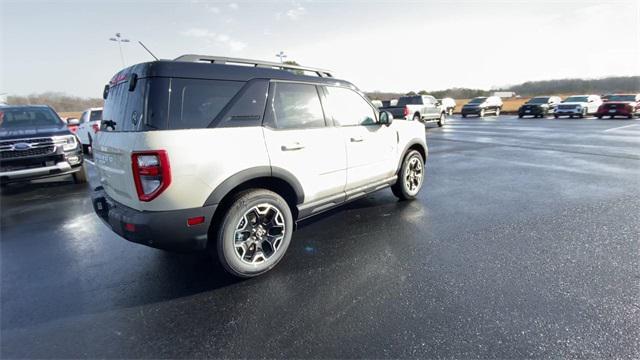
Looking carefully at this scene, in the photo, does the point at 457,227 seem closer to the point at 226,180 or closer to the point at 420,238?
the point at 420,238

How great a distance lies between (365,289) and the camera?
277 cm

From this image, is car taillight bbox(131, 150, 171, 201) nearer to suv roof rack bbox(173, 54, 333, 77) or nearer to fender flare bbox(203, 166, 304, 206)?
fender flare bbox(203, 166, 304, 206)

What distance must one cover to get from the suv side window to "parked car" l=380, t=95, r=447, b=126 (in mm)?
14205

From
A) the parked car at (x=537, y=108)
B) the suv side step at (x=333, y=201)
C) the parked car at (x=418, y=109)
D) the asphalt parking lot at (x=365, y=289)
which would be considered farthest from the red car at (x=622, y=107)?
the suv side step at (x=333, y=201)

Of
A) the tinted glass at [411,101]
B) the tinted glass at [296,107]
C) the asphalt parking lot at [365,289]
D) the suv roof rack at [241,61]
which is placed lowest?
the asphalt parking lot at [365,289]

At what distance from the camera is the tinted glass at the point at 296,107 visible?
317 cm

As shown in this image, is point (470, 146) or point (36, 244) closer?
point (36, 244)

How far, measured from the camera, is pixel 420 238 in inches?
148

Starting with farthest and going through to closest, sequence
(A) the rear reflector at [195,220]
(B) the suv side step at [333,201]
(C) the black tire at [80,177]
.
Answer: (C) the black tire at [80,177] → (B) the suv side step at [333,201] → (A) the rear reflector at [195,220]

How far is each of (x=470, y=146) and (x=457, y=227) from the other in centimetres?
888

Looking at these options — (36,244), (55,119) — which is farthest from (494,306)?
(55,119)

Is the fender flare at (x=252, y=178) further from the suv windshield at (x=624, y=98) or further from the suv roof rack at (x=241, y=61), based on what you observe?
the suv windshield at (x=624, y=98)

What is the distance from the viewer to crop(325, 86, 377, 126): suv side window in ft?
12.4

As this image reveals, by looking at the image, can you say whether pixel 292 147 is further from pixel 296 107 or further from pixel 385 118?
pixel 385 118
